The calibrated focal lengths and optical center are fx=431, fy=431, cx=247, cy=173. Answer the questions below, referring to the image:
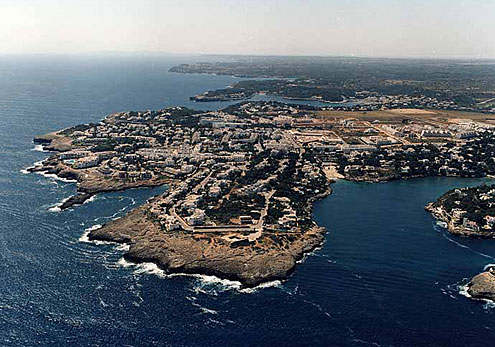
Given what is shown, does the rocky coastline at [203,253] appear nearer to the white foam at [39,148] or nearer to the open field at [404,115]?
the white foam at [39,148]

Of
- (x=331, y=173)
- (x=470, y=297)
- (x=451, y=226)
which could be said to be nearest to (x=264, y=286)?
(x=470, y=297)

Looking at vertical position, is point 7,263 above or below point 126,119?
below

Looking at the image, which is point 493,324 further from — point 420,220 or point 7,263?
point 7,263

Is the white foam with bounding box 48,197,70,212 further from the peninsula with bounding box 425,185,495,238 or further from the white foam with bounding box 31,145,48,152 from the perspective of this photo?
the peninsula with bounding box 425,185,495,238

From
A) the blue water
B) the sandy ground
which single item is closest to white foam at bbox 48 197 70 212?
the blue water

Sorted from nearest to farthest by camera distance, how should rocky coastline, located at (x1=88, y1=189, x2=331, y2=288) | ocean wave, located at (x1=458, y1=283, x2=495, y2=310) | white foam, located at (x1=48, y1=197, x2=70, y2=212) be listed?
ocean wave, located at (x1=458, y1=283, x2=495, y2=310) < rocky coastline, located at (x1=88, y1=189, x2=331, y2=288) < white foam, located at (x1=48, y1=197, x2=70, y2=212)

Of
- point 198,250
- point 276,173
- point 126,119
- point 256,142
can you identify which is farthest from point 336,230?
point 126,119

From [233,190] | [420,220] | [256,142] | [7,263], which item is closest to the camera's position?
[7,263]

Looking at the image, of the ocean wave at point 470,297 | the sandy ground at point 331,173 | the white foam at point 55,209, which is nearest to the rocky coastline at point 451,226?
the ocean wave at point 470,297

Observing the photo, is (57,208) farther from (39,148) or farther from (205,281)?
(39,148)
